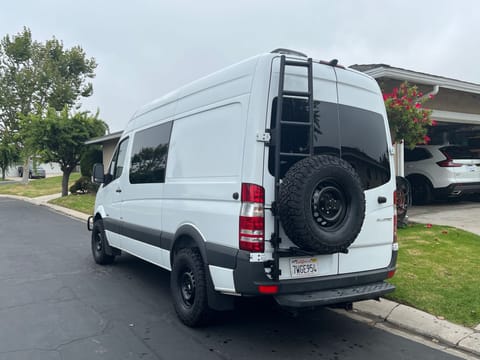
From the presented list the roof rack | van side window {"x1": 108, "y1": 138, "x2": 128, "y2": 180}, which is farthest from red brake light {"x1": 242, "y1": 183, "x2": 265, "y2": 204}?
van side window {"x1": 108, "y1": 138, "x2": 128, "y2": 180}

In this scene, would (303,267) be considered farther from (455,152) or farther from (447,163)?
(455,152)

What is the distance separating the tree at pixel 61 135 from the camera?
20.1 metres

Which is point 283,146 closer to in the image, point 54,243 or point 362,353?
point 362,353

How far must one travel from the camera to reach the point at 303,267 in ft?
11.9

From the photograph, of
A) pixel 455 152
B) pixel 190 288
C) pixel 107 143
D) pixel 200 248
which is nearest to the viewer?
pixel 200 248

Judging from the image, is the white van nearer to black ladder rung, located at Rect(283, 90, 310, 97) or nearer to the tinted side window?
black ladder rung, located at Rect(283, 90, 310, 97)

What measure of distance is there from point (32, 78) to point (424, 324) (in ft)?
115

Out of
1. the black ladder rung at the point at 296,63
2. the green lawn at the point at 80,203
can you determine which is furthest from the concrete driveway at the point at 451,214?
the green lawn at the point at 80,203

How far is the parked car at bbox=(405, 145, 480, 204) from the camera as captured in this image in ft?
35.8

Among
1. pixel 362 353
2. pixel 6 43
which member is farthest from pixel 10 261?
pixel 6 43

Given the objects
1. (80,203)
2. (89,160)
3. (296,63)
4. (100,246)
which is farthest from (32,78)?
(296,63)

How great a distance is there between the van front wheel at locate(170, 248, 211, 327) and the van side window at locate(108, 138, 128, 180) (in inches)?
97.9

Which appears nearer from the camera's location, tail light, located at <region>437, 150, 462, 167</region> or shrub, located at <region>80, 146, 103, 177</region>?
tail light, located at <region>437, 150, 462, 167</region>

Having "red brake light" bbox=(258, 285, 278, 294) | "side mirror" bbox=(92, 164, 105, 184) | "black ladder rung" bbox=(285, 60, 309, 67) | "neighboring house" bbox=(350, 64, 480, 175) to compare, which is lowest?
→ "red brake light" bbox=(258, 285, 278, 294)
